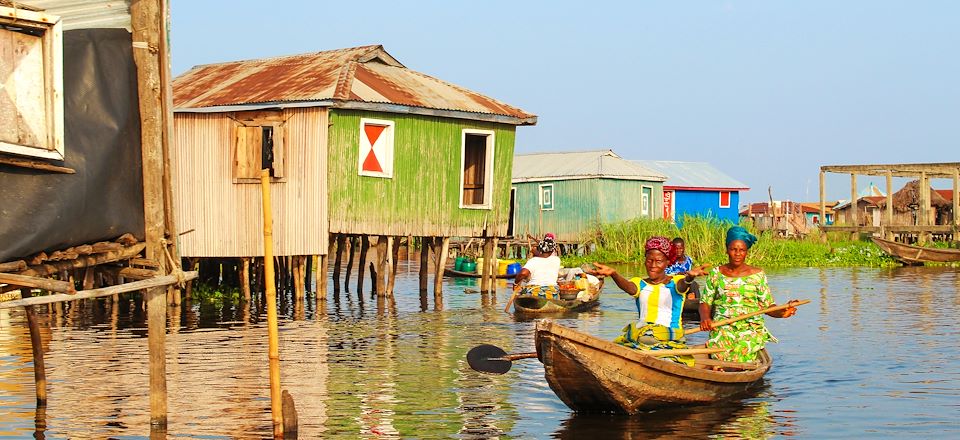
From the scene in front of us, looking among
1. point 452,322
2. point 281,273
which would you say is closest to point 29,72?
point 452,322

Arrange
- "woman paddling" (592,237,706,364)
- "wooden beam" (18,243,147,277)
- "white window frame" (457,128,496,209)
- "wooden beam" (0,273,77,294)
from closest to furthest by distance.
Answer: "wooden beam" (0,273,77,294) < "wooden beam" (18,243,147,277) < "woman paddling" (592,237,706,364) < "white window frame" (457,128,496,209)

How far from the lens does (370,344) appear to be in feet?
58.3

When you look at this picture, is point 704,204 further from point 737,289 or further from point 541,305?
point 737,289

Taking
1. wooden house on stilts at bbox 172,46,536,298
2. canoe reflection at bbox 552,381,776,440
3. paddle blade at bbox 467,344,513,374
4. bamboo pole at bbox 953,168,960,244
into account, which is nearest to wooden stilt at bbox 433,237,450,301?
wooden house on stilts at bbox 172,46,536,298

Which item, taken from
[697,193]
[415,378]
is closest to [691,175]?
[697,193]

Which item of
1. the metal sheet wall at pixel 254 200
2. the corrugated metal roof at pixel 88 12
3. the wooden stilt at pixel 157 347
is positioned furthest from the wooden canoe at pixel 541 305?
the corrugated metal roof at pixel 88 12

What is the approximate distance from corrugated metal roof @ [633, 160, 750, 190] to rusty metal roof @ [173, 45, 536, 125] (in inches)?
1037

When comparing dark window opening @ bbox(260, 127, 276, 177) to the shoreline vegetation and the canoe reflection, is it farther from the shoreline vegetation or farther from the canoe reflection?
the shoreline vegetation

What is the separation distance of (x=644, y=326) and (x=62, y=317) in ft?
45.3

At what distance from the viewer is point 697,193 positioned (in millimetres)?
53438

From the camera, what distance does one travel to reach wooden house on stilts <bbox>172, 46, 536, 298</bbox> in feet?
77.9

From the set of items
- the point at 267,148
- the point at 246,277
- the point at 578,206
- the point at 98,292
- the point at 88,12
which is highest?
the point at 88,12

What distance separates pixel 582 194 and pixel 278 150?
23595 mm

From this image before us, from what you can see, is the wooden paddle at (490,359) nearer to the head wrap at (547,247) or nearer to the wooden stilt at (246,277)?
the head wrap at (547,247)
